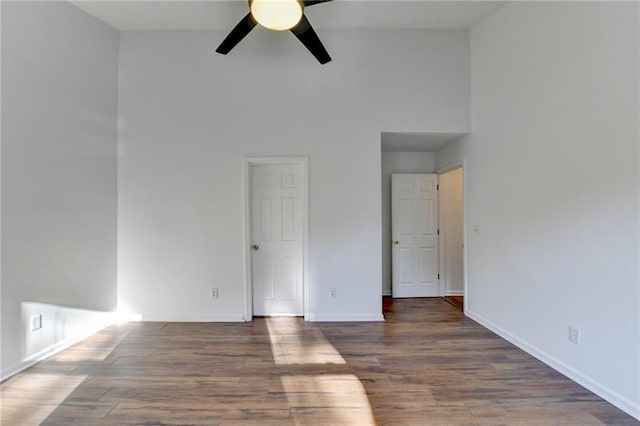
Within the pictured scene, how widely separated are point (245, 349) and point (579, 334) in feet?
9.29

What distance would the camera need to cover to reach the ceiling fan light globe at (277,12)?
80.5 inches

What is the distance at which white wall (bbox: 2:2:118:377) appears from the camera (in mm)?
2439

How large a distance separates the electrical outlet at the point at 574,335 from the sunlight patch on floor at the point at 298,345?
184 centimetres

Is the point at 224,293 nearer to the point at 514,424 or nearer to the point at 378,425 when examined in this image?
the point at 378,425

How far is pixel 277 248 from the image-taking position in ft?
12.5

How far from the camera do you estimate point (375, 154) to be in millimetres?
3600

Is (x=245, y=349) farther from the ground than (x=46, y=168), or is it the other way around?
(x=46, y=168)

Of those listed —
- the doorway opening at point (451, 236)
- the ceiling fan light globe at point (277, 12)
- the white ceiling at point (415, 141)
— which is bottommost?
the doorway opening at point (451, 236)

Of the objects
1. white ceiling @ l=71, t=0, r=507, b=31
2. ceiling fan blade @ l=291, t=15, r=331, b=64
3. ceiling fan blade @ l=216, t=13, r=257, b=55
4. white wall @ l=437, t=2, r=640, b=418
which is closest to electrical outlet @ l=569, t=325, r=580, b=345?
white wall @ l=437, t=2, r=640, b=418

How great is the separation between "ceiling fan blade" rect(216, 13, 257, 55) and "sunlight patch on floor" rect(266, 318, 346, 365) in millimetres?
2874

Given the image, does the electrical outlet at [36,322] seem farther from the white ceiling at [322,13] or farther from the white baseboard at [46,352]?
the white ceiling at [322,13]

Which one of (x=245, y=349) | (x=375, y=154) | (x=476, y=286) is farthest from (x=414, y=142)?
(x=245, y=349)

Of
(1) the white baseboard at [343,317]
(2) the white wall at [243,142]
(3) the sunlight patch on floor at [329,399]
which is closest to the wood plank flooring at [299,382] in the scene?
(3) the sunlight patch on floor at [329,399]

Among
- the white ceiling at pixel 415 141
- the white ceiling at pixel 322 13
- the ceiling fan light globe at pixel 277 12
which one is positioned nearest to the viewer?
the ceiling fan light globe at pixel 277 12
